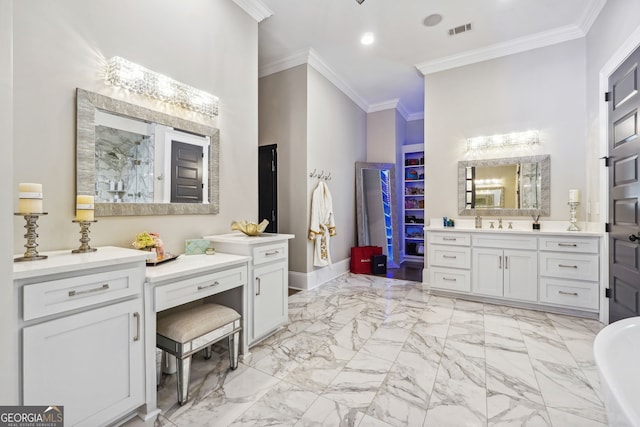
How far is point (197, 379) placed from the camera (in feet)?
6.17

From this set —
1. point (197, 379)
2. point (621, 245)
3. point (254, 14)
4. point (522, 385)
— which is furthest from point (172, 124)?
point (621, 245)

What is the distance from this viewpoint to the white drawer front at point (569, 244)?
9.58ft

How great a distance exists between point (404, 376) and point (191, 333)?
56.3 inches

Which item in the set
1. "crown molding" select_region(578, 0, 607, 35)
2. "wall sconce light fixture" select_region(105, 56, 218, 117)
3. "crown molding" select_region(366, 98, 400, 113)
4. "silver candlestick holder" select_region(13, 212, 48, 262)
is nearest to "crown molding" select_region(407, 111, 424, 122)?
"crown molding" select_region(366, 98, 400, 113)

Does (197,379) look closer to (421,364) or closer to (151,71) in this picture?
(421,364)

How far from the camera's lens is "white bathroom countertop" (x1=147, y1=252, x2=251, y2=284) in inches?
63.1

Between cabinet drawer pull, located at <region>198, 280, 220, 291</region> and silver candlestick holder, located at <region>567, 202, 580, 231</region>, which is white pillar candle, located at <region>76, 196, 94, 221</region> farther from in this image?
silver candlestick holder, located at <region>567, 202, 580, 231</region>

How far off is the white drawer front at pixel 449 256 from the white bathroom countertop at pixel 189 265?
2605 mm

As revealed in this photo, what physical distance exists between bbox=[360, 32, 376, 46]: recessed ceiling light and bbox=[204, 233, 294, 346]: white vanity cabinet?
9.30ft

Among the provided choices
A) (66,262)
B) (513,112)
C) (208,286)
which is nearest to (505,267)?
(513,112)

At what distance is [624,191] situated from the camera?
97.0 inches

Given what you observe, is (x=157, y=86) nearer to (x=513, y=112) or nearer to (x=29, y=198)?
(x=29, y=198)

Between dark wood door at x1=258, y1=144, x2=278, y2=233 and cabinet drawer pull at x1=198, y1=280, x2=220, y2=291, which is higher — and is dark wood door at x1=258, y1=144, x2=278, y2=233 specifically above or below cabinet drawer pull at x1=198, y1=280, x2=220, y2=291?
above

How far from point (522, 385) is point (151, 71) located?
11.2 ft
